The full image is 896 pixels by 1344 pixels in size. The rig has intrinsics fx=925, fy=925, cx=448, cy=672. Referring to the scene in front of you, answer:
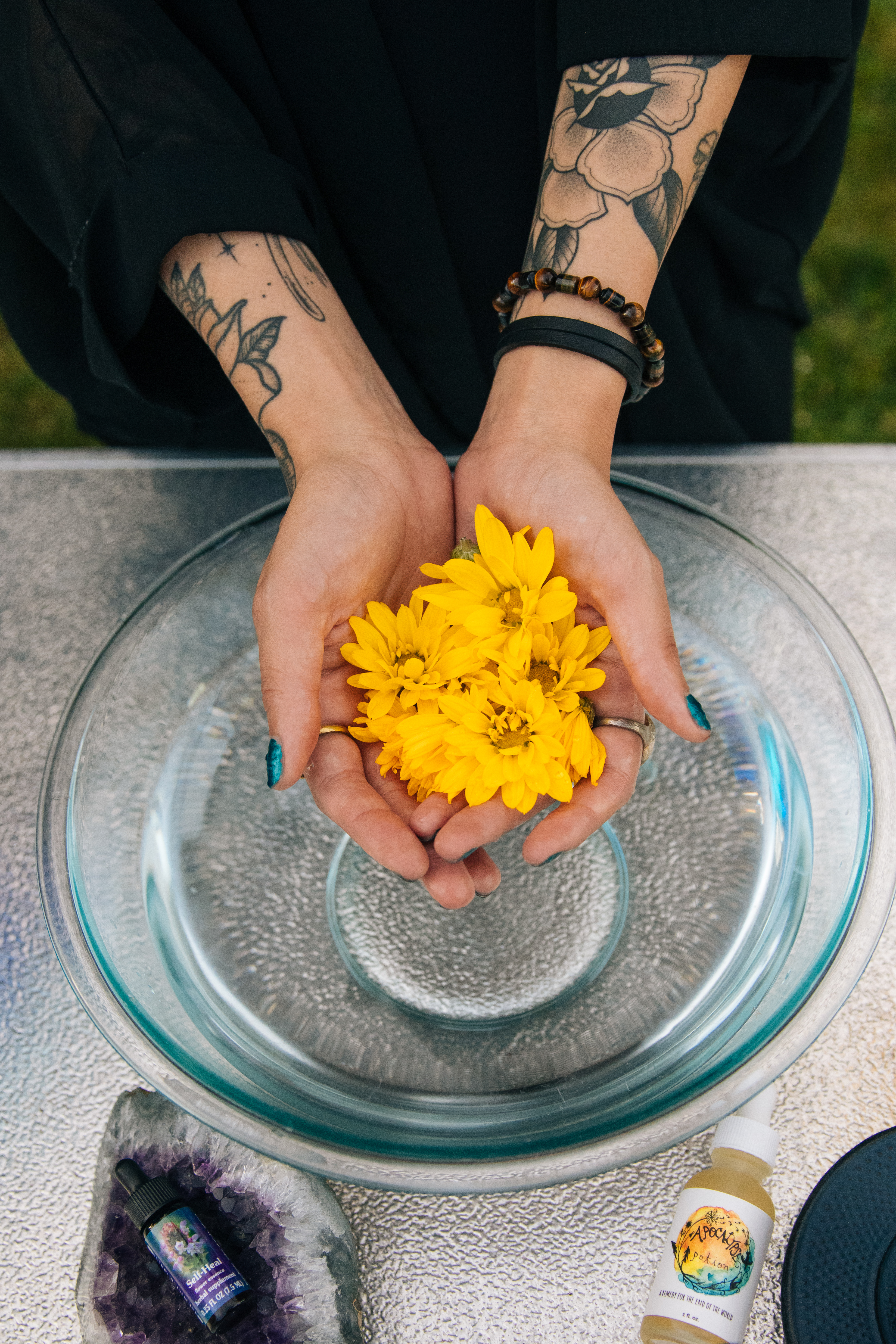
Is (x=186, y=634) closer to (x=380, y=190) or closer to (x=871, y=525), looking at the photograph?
(x=380, y=190)

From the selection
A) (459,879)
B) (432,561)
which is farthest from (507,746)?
(432,561)

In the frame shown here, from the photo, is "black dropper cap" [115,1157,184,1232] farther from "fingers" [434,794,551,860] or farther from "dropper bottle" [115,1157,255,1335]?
"fingers" [434,794,551,860]

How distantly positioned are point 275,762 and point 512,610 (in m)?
0.21

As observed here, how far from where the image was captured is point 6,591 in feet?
3.24

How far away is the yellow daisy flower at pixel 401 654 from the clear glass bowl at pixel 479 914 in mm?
193

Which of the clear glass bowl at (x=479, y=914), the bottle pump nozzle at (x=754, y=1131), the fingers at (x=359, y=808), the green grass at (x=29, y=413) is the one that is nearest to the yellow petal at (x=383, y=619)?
the fingers at (x=359, y=808)

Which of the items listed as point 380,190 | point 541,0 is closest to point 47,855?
point 380,190

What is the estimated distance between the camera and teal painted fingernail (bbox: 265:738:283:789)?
69 cm

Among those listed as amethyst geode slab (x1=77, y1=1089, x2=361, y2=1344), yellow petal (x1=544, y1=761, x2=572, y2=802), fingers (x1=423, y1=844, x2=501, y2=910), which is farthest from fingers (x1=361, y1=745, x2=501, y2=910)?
amethyst geode slab (x1=77, y1=1089, x2=361, y2=1344)

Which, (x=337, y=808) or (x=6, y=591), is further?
(x=6, y=591)

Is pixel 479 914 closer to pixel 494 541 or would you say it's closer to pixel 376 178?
pixel 494 541

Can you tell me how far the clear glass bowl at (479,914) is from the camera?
65 cm

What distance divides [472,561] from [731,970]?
385 millimetres

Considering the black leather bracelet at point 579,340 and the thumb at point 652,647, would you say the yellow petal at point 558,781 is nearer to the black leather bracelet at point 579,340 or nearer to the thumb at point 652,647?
the thumb at point 652,647
